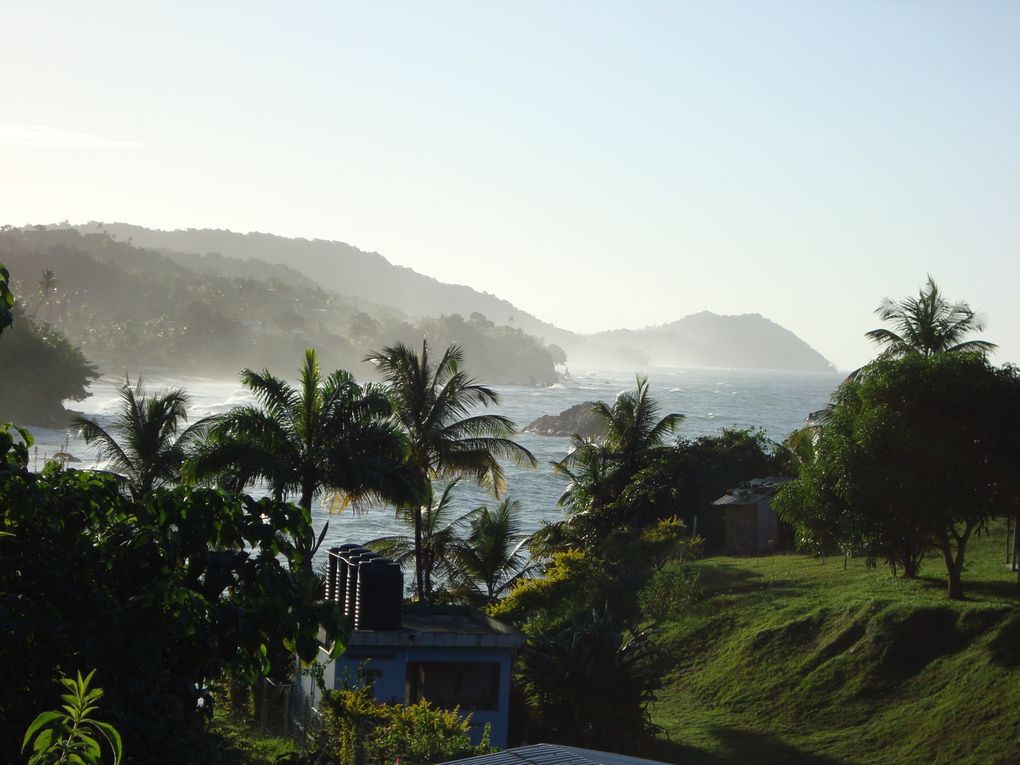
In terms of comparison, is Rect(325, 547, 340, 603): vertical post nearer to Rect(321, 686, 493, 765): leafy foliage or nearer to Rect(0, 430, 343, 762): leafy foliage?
Rect(321, 686, 493, 765): leafy foliage

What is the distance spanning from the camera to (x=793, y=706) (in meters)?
22.3

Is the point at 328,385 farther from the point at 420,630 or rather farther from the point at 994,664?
the point at 994,664

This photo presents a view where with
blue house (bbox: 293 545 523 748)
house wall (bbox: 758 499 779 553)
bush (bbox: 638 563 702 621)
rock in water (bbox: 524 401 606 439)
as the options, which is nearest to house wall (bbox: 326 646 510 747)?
blue house (bbox: 293 545 523 748)

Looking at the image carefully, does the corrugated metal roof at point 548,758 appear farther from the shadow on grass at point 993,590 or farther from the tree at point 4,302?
the shadow on grass at point 993,590

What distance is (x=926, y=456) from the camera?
22594 mm

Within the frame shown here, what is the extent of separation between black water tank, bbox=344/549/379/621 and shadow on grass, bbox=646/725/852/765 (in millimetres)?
5866

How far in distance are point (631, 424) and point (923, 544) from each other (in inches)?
726

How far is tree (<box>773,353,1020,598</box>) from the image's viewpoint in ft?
73.9

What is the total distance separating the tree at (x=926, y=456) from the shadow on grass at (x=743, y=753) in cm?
506

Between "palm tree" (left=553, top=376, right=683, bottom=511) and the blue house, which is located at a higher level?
"palm tree" (left=553, top=376, right=683, bottom=511)

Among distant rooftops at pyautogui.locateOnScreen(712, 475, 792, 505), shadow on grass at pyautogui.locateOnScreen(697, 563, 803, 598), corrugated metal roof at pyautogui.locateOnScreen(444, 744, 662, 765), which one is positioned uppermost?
distant rooftops at pyautogui.locateOnScreen(712, 475, 792, 505)

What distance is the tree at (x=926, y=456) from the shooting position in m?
22.5

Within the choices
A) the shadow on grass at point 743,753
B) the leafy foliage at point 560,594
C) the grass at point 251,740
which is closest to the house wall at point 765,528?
the leafy foliage at point 560,594

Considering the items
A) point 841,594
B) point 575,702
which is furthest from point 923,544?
point 575,702
